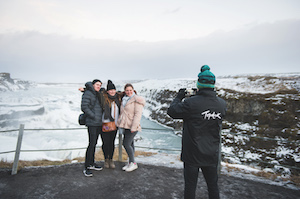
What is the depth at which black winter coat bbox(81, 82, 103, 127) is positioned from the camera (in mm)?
4332

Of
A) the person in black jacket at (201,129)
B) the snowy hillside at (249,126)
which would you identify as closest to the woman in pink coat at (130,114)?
the person in black jacket at (201,129)

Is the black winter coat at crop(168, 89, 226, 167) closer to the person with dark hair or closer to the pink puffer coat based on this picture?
the pink puffer coat

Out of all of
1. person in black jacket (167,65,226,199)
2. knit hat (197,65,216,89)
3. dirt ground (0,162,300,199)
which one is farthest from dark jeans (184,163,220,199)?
dirt ground (0,162,300,199)

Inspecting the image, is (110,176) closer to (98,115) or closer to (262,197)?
(98,115)

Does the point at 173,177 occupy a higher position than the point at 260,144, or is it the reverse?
the point at 173,177

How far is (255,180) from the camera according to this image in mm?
4848

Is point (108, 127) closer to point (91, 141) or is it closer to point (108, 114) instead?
point (108, 114)

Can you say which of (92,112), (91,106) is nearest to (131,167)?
(92,112)

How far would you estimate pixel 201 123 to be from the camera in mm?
2500

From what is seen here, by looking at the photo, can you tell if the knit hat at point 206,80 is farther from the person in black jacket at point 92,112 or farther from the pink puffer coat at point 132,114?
the person in black jacket at point 92,112

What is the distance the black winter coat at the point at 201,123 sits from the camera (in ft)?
8.15

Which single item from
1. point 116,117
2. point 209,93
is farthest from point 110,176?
point 209,93

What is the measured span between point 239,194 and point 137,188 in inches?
90.1

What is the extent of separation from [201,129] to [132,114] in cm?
253
